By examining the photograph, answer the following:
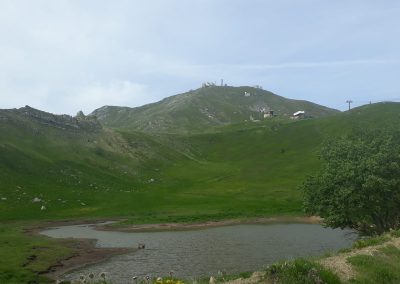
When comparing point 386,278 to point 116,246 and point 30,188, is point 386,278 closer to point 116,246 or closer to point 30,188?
point 116,246

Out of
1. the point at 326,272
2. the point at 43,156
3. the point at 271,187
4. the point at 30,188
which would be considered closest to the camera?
the point at 326,272

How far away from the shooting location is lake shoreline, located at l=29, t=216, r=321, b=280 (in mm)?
62188

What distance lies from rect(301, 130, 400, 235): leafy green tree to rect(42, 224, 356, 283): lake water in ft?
23.2

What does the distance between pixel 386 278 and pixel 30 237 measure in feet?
237

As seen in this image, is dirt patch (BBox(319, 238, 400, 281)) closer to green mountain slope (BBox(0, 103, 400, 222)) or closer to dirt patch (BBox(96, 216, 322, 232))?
green mountain slope (BBox(0, 103, 400, 222))

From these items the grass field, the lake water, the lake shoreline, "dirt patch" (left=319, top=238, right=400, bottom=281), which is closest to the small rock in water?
the grass field

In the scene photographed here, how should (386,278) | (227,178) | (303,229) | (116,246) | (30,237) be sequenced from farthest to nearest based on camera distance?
(227,178) < (303,229) < (30,237) < (116,246) < (386,278)

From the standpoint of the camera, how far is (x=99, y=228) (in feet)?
341

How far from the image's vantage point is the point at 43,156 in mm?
168000

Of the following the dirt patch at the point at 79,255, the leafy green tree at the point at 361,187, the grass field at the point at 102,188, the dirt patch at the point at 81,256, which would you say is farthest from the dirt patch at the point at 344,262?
the dirt patch at the point at 81,256

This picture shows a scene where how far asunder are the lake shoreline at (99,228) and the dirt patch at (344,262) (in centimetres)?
3566

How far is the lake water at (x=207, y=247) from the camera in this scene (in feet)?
182

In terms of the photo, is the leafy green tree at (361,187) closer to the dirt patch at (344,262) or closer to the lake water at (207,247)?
the lake water at (207,247)

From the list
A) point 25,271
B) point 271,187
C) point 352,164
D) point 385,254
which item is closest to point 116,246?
point 25,271
